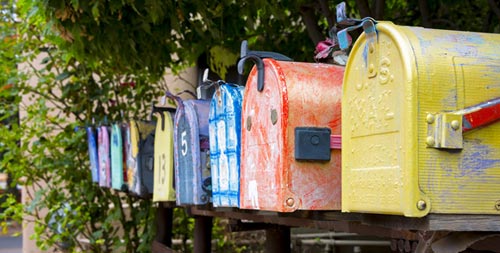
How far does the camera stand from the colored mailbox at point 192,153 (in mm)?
3219

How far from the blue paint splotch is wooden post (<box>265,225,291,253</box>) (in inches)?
84.1

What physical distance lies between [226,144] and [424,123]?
44.8 inches

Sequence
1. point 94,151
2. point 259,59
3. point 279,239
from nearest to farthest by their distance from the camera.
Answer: point 259,59
point 279,239
point 94,151

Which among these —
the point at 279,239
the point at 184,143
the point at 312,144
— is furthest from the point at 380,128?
the point at 279,239

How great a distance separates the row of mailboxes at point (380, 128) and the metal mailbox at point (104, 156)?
250 cm

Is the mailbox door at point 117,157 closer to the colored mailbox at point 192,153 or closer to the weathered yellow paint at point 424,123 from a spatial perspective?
the colored mailbox at point 192,153

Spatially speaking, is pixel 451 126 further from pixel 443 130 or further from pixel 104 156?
pixel 104 156

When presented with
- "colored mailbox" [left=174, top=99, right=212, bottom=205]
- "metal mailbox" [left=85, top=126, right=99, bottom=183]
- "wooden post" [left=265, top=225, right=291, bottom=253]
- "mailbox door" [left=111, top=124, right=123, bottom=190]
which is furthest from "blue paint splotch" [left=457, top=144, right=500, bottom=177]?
"metal mailbox" [left=85, top=126, right=99, bottom=183]

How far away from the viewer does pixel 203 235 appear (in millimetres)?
4727

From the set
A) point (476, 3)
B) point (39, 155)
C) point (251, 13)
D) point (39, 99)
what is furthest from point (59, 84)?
point (476, 3)

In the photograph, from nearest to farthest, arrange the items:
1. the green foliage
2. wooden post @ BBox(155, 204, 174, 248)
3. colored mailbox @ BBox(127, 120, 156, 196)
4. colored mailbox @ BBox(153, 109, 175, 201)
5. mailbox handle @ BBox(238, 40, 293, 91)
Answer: mailbox handle @ BBox(238, 40, 293, 91), colored mailbox @ BBox(153, 109, 175, 201), colored mailbox @ BBox(127, 120, 156, 196), wooden post @ BBox(155, 204, 174, 248), the green foliage

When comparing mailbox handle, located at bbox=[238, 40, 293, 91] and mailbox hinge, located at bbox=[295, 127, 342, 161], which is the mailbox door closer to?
mailbox handle, located at bbox=[238, 40, 293, 91]

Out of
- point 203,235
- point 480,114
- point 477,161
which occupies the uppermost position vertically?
point 480,114

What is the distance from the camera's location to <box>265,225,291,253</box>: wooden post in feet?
12.8
